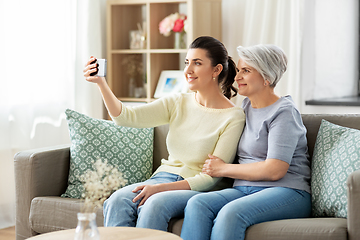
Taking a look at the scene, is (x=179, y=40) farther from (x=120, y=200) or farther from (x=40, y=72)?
(x=120, y=200)

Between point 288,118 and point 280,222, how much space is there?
1.39ft

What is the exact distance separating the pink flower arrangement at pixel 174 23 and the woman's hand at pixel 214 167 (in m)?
1.79

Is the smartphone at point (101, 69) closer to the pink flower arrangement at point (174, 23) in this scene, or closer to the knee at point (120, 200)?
the knee at point (120, 200)

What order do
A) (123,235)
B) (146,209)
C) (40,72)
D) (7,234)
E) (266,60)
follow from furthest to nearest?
(40,72) → (7,234) → (266,60) → (146,209) → (123,235)

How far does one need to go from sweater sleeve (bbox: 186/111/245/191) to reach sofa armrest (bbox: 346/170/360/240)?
544 mm

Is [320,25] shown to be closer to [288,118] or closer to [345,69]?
[345,69]

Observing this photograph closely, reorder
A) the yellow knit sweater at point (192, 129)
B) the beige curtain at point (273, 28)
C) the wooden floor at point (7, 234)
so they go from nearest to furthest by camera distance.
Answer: the yellow knit sweater at point (192, 129) < the wooden floor at point (7, 234) < the beige curtain at point (273, 28)

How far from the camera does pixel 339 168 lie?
187 cm

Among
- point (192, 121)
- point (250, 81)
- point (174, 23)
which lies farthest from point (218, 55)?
Answer: point (174, 23)

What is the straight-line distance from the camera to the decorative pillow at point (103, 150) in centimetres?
226

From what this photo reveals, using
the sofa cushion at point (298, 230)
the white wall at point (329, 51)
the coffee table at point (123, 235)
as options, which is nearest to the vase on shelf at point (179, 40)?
the white wall at point (329, 51)

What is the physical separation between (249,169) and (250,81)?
38 cm

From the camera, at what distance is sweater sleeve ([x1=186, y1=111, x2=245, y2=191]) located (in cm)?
197

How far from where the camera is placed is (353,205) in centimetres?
164
